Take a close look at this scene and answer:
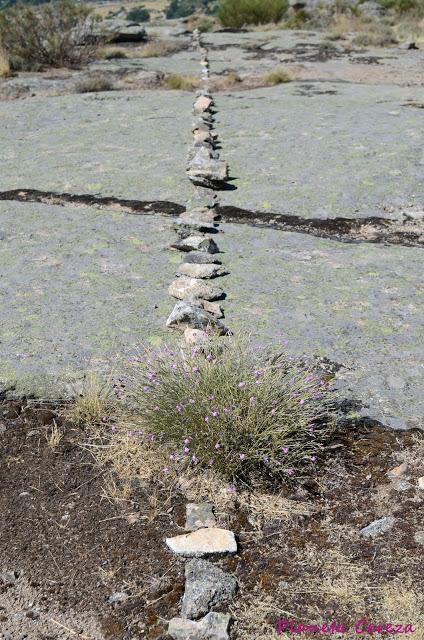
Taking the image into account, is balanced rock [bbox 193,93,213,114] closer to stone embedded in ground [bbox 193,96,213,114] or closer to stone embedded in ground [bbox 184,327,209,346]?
stone embedded in ground [bbox 193,96,213,114]

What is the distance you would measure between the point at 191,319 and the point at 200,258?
109 cm

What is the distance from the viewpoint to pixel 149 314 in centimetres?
443

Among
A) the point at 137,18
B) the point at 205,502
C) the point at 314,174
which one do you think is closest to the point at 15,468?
the point at 205,502

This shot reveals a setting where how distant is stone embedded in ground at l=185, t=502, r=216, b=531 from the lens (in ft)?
9.23

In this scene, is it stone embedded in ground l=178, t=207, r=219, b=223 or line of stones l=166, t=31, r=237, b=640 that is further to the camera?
stone embedded in ground l=178, t=207, r=219, b=223

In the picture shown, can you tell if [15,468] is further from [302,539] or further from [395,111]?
[395,111]

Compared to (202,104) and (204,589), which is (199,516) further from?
(202,104)

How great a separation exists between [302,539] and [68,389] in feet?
4.99

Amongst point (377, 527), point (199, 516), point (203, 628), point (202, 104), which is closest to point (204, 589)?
point (203, 628)

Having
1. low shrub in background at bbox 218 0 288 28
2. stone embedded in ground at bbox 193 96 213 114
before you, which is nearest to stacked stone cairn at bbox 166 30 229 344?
stone embedded in ground at bbox 193 96 213 114

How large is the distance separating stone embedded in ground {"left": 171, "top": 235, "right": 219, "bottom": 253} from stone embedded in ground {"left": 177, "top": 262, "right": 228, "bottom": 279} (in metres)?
0.32

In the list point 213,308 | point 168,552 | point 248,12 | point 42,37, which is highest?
point 42,37

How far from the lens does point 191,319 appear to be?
4152 mm

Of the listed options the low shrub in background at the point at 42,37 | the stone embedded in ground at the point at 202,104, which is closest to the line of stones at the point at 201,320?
the stone embedded in ground at the point at 202,104
